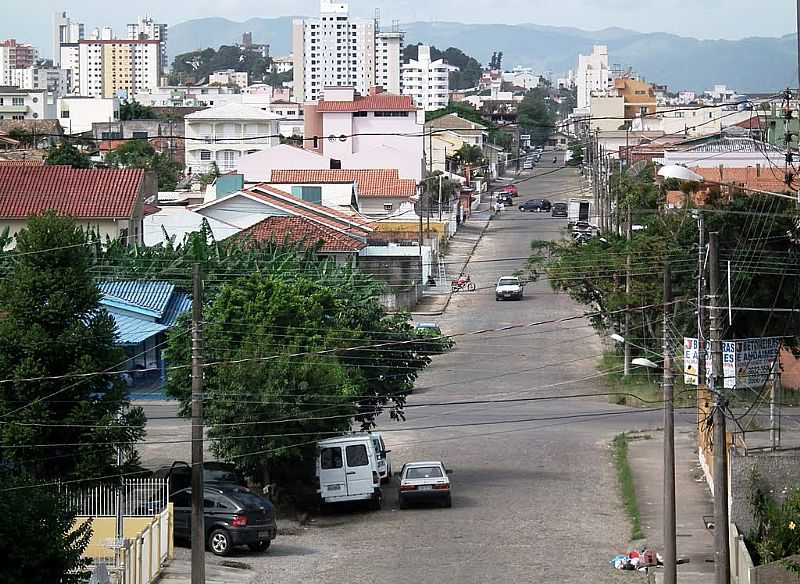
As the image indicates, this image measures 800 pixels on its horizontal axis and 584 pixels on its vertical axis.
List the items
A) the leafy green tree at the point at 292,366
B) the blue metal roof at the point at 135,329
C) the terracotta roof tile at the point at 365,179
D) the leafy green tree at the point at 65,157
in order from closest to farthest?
the leafy green tree at the point at 292,366
the blue metal roof at the point at 135,329
the leafy green tree at the point at 65,157
the terracotta roof tile at the point at 365,179

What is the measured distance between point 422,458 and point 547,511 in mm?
5882

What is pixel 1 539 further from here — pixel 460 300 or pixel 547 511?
pixel 460 300

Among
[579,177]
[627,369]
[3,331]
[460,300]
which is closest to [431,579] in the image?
[3,331]

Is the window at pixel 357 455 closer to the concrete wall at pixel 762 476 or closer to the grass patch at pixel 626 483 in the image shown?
the grass patch at pixel 626 483

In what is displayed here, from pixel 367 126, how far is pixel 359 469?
77064 millimetres

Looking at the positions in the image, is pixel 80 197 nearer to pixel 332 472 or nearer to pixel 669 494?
→ pixel 332 472

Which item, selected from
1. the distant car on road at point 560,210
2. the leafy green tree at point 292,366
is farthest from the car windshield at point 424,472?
the distant car on road at point 560,210

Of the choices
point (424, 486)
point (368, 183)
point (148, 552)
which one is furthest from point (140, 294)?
point (368, 183)

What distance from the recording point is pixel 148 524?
24484 mm

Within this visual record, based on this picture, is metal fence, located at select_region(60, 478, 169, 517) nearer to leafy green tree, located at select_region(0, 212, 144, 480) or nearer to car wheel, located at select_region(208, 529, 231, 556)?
leafy green tree, located at select_region(0, 212, 144, 480)

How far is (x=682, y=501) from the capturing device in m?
30.3

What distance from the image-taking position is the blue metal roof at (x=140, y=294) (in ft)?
138

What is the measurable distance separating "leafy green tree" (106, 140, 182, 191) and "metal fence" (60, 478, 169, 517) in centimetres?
6815

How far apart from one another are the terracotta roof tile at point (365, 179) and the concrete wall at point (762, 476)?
2239 inches
